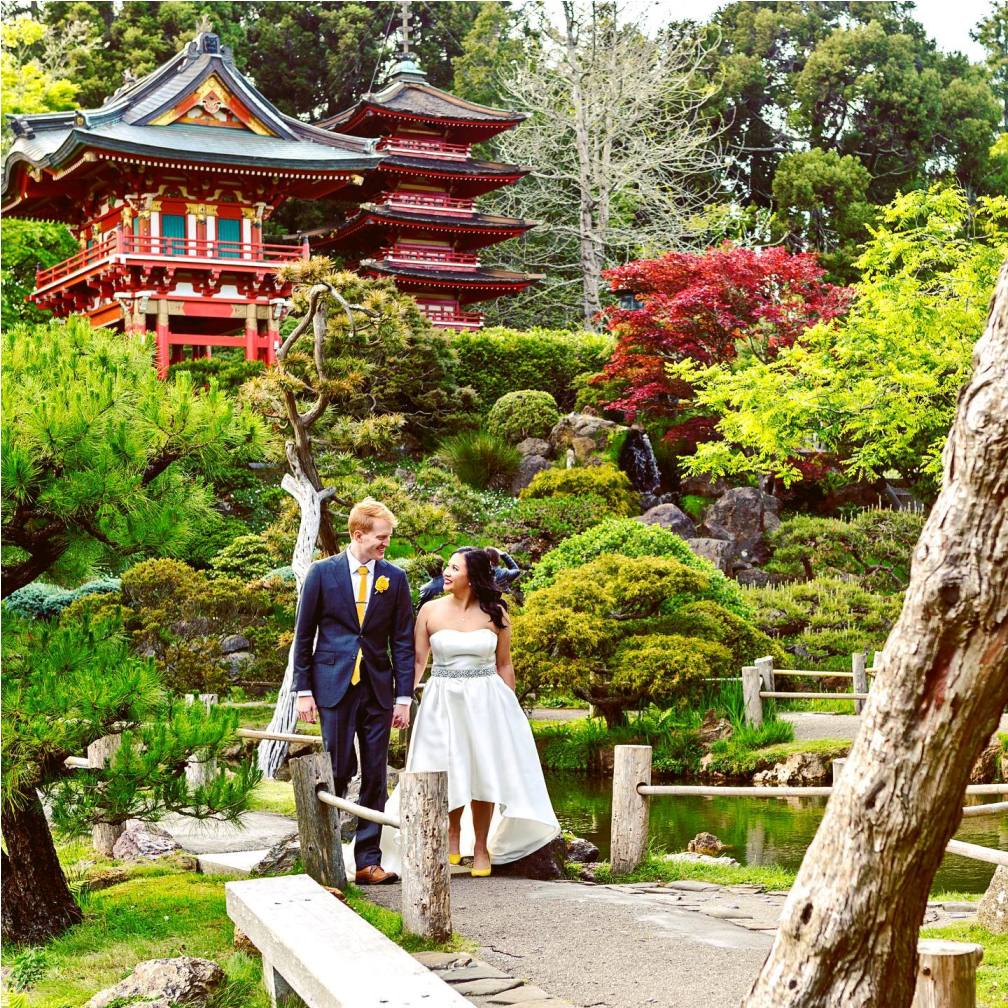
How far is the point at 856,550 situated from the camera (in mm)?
17391

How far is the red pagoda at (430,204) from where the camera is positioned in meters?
26.5

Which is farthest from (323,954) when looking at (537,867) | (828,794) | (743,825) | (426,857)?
(743,825)

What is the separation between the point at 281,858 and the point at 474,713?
1142 mm

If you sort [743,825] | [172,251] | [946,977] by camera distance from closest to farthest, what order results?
[946,977], [743,825], [172,251]

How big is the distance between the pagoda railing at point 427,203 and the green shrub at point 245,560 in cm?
1218

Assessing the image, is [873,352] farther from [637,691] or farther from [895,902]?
[895,902]

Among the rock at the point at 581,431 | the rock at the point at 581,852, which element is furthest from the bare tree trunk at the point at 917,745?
the rock at the point at 581,431

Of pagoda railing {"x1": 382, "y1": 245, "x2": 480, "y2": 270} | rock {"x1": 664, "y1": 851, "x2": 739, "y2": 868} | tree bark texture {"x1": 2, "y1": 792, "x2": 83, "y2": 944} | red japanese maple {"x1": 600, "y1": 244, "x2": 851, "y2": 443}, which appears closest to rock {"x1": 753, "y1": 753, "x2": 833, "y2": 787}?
rock {"x1": 664, "y1": 851, "x2": 739, "y2": 868}

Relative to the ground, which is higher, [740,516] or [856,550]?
[740,516]

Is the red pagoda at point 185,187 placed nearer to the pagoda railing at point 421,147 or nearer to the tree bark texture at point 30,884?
the pagoda railing at point 421,147

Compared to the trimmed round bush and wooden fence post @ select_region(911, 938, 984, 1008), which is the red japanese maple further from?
wooden fence post @ select_region(911, 938, 984, 1008)

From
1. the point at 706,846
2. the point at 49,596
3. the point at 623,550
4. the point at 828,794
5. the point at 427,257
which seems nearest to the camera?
the point at 828,794

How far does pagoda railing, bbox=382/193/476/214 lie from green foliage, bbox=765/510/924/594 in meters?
12.3

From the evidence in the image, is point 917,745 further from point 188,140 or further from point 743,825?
point 188,140
